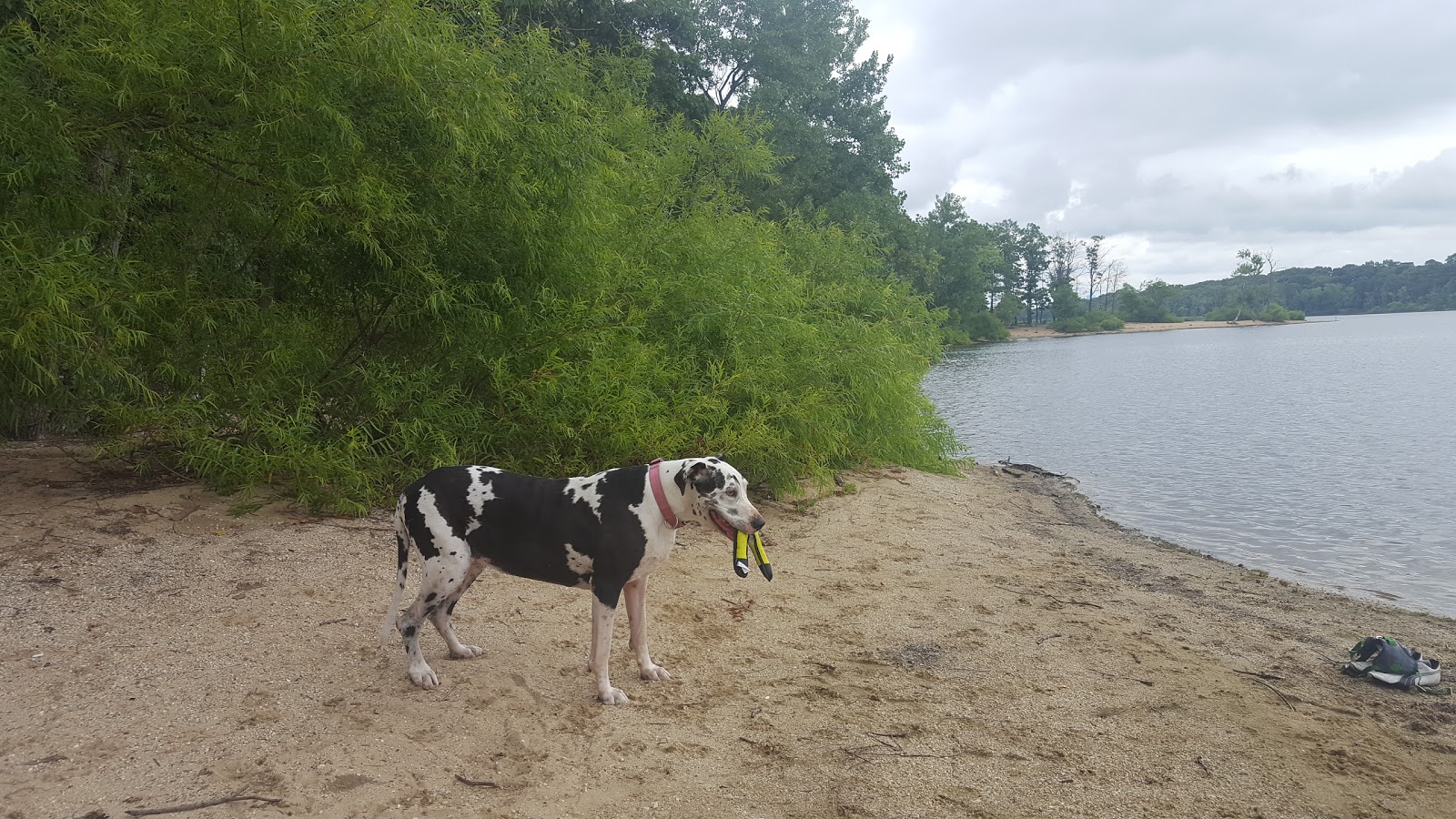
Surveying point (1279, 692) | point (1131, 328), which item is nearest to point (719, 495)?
point (1279, 692)

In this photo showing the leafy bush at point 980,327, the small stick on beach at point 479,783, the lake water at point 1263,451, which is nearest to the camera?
the small stick on beach at point 479,783

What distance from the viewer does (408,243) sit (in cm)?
585

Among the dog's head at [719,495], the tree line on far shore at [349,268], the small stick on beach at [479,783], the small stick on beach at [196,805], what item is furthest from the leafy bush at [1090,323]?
the small stick on beach at [196,805]

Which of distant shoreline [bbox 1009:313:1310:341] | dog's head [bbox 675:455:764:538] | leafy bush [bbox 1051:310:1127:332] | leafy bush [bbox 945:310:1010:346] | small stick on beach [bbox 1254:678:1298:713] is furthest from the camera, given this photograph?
leafy bush [bbox 1051:310:1127:332]

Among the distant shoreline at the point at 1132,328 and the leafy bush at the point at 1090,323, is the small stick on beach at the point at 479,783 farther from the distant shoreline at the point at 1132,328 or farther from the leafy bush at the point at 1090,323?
the leafy bush at the point at 1090,323

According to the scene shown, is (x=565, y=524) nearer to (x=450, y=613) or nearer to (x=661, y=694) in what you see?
(x=450, y=613)

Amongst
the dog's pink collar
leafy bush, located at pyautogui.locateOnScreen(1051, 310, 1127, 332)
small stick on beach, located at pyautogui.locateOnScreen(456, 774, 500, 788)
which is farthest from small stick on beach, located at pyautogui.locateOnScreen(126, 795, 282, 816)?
leafy bush, located at pyautogui.locateOnScreen(1051, 310, 1127, 332)

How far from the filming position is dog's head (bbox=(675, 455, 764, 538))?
3754mm

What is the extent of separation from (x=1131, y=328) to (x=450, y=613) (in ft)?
311

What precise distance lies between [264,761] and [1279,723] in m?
4.62

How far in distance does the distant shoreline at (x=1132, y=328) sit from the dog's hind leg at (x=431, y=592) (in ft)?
234

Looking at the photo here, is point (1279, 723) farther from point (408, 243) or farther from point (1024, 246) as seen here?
point (1024, 246)

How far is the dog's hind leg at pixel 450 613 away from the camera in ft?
13.0

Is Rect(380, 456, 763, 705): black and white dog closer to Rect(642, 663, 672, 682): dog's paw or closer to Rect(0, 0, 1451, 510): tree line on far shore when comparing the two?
Rect(642, 663, 672, 682): dog's paw
